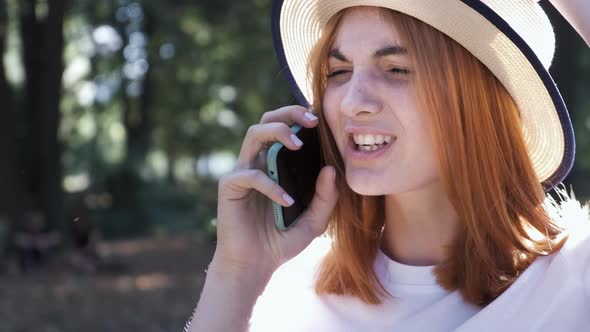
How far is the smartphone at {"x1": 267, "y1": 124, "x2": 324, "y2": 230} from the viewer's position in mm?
2395

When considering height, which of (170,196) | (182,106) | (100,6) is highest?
(100,6)

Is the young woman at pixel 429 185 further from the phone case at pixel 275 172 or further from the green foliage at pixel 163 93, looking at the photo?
the green foliage at pixel 163 93

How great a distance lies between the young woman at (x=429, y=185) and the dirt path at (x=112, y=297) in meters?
5.92

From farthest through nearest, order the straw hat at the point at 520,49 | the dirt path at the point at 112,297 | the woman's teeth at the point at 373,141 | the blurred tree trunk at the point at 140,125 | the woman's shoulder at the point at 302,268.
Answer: the blurred tree trunk at the point at 140,125
the dirt path at the point at 112,297
the woman's shoulder at the point at 302,268
the woman's teeth at the point at 373,141
the straw hat at the point at 520,49

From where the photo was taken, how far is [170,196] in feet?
75.0

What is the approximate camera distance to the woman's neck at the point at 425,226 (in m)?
2.44

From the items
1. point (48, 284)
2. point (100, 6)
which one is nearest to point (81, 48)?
point (100, 6)

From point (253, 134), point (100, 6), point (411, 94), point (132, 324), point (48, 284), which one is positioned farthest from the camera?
point (100, 6)

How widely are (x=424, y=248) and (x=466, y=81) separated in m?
0.55

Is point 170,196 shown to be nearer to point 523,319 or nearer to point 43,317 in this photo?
point 43,317

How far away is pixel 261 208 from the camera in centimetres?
250

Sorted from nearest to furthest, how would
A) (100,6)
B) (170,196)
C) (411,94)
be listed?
1. (411,94)
2. (100,6)
3. (170,196)

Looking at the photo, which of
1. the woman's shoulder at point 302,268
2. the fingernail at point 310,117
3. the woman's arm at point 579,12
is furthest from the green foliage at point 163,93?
the woman's arm at point 579,12

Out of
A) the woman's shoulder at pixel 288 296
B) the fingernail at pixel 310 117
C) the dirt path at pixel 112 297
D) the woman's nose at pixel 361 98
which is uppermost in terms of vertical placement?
the woman's nose at pixel 361 98
